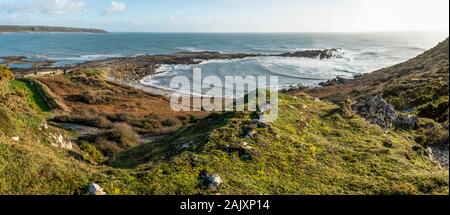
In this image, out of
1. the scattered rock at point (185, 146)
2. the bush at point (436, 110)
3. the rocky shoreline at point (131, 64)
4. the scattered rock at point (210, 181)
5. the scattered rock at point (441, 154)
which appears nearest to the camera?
the scattered rock at point (210, 181)

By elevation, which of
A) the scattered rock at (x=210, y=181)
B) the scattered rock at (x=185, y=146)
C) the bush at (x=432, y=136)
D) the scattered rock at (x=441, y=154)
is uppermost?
the scattered rock at (x=185, y=146)

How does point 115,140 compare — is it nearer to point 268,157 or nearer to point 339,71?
point 268,157

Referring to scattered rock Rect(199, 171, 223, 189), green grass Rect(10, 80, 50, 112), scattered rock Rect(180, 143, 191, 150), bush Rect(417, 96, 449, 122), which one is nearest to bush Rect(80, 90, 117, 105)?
green grass Rect(10, 80, 50, 112)

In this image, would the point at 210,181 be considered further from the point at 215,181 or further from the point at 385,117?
the point at 385,117

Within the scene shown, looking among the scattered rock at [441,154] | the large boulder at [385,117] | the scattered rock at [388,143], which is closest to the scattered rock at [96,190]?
the scattered rock at [388,143]

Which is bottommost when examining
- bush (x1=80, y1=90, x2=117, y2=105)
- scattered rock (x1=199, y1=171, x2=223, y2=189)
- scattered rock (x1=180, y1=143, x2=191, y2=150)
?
bush (x1=80, y1=90, x2=117, y2=105)

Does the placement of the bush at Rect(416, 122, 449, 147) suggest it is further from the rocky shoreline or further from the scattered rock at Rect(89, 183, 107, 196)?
the rocky shoreline

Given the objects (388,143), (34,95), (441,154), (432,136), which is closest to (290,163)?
(388,143)

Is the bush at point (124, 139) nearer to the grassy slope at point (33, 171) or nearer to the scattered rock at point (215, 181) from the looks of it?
the grassy slope at point (33, 171)
